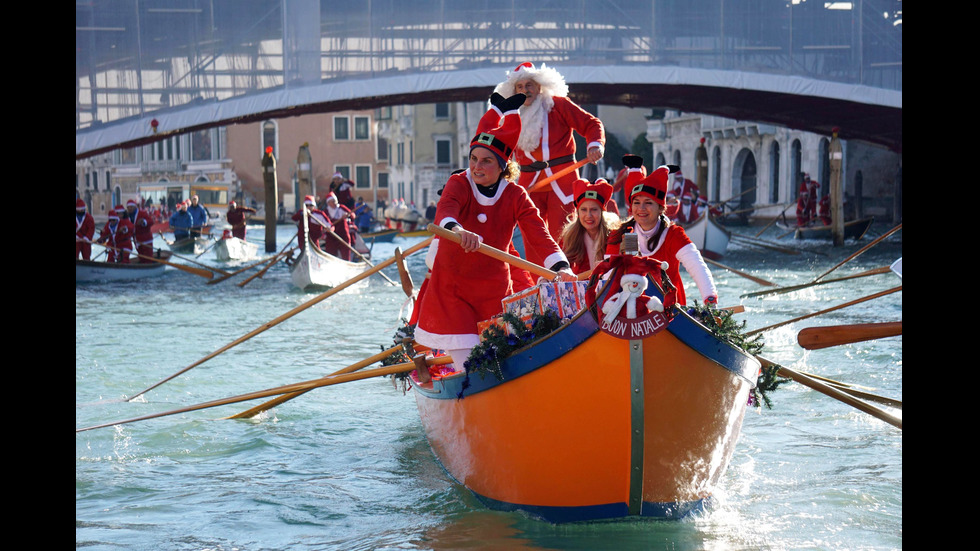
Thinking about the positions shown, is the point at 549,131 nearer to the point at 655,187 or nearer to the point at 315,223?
the point at 655,187

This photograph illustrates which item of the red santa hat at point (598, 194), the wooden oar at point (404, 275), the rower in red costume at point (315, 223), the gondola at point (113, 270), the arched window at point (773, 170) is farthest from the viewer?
the arched window at point (773, 170)

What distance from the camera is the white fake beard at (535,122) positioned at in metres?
6.01

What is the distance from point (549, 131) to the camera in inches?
237

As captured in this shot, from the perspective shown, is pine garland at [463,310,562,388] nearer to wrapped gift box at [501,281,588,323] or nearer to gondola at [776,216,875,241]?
wrapped gift box at [501,281,588,323]

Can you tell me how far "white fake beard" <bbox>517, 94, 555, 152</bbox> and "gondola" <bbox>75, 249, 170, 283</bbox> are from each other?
10.9 meters

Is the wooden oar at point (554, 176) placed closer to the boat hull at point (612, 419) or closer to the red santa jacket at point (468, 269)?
the red santa jacket at point (468, 269)

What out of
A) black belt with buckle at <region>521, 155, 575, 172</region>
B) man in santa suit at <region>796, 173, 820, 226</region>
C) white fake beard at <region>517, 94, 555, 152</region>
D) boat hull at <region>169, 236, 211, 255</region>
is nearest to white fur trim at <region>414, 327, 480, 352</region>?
black belt with buckle at <region>521, 155, 575, 172</region>

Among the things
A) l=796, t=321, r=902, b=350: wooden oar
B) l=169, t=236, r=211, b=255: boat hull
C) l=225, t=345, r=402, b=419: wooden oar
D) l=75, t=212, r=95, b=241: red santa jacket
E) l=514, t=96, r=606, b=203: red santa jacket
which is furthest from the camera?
l=169, t=236, r=211, b=255: boat hull

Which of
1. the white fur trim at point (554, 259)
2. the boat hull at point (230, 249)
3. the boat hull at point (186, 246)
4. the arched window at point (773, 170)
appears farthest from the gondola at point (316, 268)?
the arched window at point (773, 170)

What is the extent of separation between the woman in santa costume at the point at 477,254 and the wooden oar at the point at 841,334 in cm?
118

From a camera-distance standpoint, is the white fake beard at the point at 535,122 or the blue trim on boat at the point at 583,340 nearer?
the blue trim on boat at the point at 583,340

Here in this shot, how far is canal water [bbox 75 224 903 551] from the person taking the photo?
401 cm
